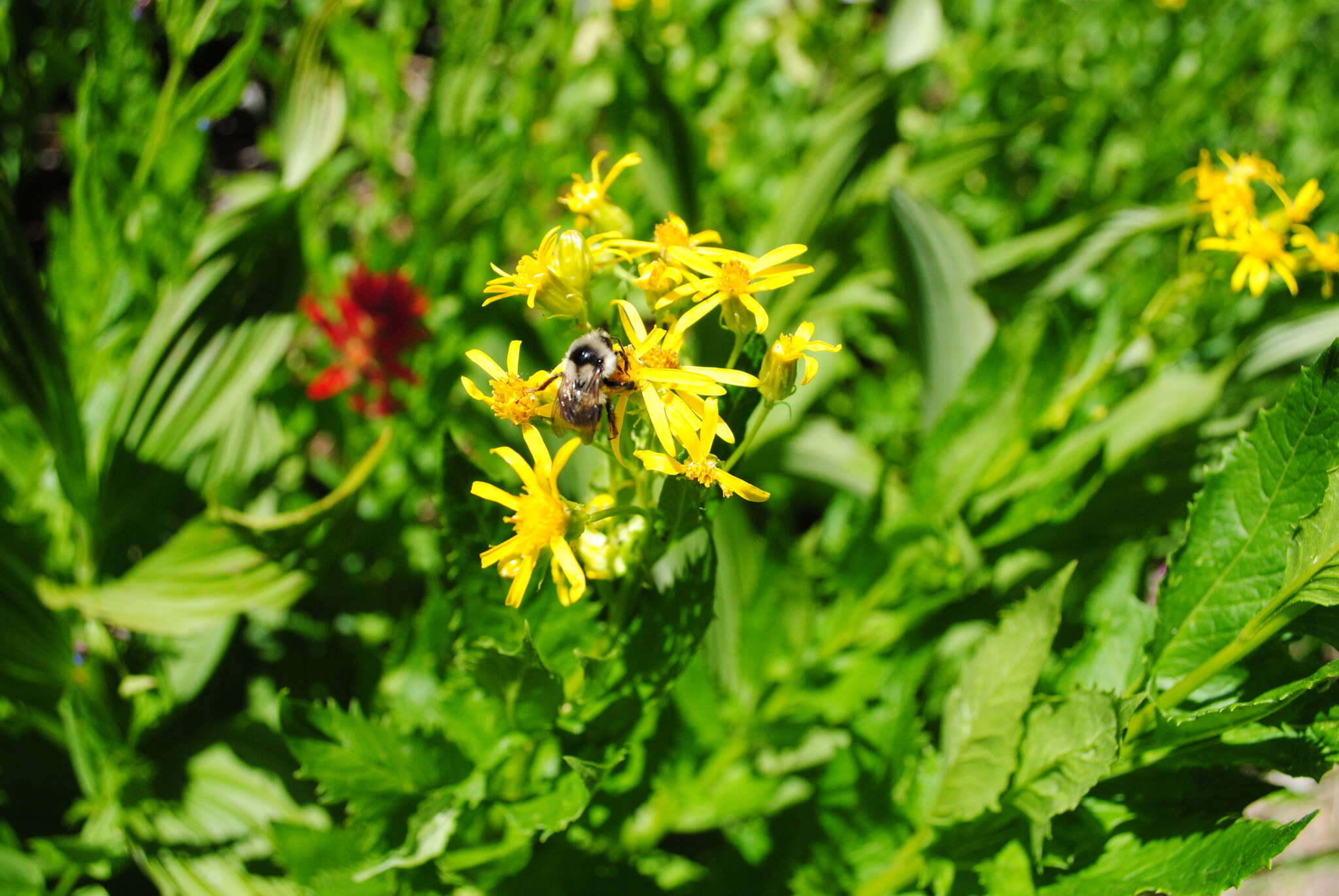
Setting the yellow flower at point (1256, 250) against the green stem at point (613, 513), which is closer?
the green stem at point (613, 513)

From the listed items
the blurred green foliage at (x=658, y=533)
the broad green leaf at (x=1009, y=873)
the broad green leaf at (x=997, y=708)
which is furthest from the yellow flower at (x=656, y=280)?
the broad green leaf at (x=1009, y=873)

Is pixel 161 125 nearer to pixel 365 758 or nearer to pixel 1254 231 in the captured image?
pixel 365 758

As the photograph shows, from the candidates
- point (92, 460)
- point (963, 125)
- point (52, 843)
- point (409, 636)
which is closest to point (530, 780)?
point (409, 636)

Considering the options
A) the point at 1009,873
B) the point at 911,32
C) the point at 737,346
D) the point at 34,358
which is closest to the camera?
the point at 737,346

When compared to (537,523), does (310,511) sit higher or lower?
lower

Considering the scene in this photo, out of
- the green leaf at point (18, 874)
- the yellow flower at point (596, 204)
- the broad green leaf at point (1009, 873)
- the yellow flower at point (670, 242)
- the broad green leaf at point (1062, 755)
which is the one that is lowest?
the green leaf at point (18, 874)

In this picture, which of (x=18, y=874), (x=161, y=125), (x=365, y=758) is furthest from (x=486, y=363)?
(x=18, y=874)

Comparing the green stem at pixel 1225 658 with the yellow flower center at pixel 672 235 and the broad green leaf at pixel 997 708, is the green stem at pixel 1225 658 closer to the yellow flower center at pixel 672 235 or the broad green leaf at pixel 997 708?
the broad green leaf at pixel 997 708
